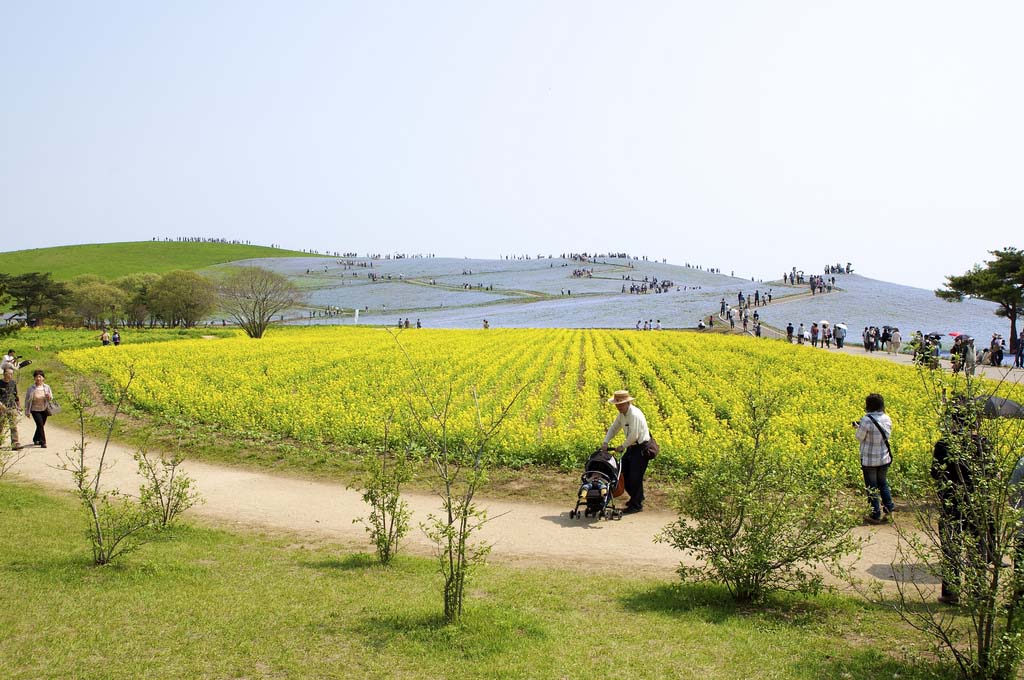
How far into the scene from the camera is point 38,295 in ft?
241

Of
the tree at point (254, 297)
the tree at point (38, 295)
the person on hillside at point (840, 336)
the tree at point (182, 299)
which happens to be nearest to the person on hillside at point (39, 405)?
the person on hillside at point (840, 336)

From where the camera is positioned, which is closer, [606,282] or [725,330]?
[725,330]

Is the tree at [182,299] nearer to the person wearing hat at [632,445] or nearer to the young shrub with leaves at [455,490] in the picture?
the young shrub with leaves at [455,490]

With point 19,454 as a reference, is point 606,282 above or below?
above

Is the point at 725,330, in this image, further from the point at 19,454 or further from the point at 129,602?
the point at 129,602

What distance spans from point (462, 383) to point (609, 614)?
17792 millimetres

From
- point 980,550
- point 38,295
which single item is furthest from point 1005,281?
point 38,295

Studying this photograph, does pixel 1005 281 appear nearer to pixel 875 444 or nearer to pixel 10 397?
pixel 875 444

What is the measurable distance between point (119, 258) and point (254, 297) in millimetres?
111874

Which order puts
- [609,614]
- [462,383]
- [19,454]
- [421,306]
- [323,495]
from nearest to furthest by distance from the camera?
[609,614], [323,495], [19,454], [462,383], [421,306]

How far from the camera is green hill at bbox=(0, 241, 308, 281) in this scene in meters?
142

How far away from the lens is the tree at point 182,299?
80375mm

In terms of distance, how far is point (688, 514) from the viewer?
8102 mm

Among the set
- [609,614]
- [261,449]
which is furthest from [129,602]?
[261,449]
